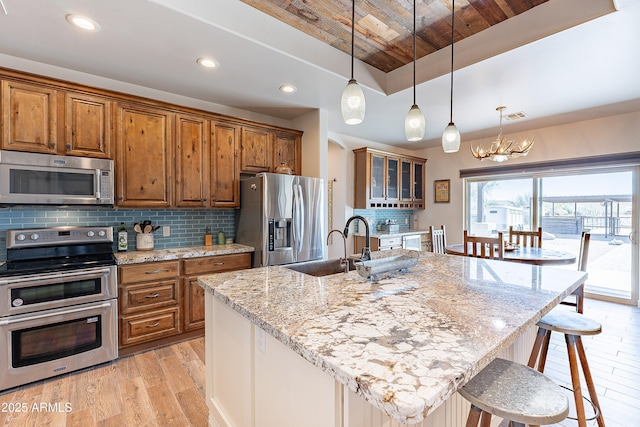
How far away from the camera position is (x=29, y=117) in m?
2.22

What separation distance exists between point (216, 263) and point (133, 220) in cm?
96

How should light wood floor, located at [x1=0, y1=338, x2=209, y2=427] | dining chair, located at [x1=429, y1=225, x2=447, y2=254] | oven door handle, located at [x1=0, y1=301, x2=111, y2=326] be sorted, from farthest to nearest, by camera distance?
dining chair, located at [x1=429, y1=225, x2=447, y2=254]
oven door handle, located at [x1=0, y1=301, x2=111, y2=326]
light wood floor, located at [x1=0, y1=338, x2=209, y2=427]

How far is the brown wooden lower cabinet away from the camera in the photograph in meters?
2.49

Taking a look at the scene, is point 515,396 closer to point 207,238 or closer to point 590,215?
point 207,238

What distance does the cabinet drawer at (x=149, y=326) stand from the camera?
2480 millimetres

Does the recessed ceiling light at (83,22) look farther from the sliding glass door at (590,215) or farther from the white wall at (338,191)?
the sliding glass door at (590,215)

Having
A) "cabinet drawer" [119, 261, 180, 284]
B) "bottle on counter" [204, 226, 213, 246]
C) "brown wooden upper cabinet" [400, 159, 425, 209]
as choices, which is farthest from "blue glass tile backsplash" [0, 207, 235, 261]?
"brown wooden upper cabinet" [400, 159, 425, 209]

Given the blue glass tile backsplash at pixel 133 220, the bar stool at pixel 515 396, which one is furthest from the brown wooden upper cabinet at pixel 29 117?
the bar stool at pixel 515 396

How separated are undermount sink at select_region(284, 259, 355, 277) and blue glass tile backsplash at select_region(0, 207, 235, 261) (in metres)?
1.73

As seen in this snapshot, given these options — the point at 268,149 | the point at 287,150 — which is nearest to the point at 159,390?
the point at 268,149

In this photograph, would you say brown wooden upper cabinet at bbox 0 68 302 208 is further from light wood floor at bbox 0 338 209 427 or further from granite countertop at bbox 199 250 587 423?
granite countertop at bbox 199 250 587 423

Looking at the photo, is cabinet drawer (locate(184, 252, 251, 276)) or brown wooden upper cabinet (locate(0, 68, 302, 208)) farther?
cabinet drawer (locate(184, 252, 251, 276))

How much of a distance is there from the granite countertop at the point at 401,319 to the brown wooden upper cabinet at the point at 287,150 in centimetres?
208

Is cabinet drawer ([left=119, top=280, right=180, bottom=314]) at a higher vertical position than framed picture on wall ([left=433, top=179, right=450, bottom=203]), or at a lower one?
lower
